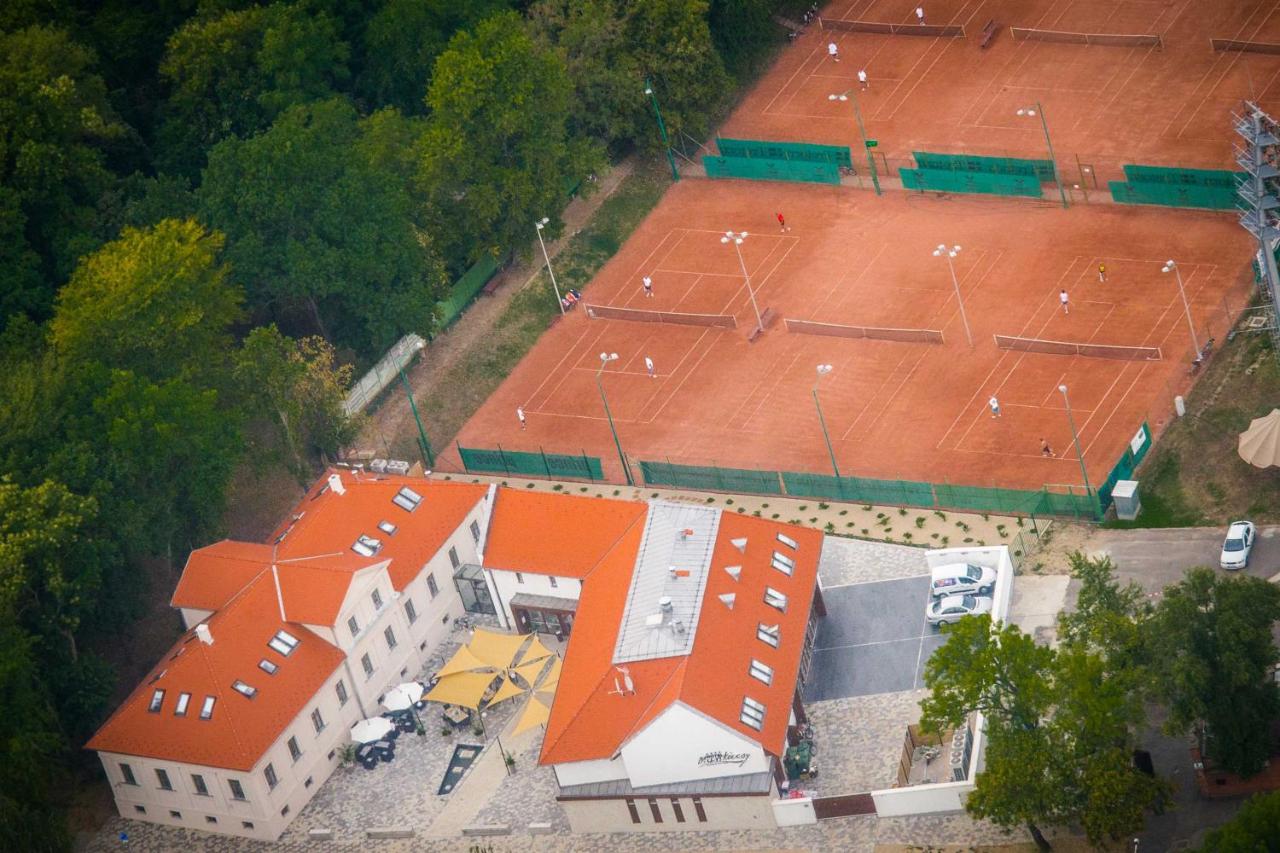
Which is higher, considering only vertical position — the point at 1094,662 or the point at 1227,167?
the point at 1227,167

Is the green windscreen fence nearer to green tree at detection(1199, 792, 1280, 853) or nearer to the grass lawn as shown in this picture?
the grass lawn

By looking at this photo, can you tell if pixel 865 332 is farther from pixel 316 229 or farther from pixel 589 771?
pixel 589 771

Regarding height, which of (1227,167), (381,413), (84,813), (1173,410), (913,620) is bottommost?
(84,813)

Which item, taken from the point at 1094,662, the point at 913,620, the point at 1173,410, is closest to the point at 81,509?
the point at 913,620

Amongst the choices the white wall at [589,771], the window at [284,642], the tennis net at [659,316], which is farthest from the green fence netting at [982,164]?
the white wall at [589,771]

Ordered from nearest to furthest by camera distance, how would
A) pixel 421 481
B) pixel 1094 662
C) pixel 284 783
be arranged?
pixel 1094 662 → pixel 284 783 → pixel 421 481

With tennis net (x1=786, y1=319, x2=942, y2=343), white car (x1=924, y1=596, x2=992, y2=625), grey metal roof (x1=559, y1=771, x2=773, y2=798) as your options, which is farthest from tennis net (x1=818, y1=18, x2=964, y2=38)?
grey metal roof (x1=559, y1=771, x2=773, y2=798)

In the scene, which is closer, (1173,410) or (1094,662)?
(1094,662)

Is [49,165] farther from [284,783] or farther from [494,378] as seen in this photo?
[284,783]
